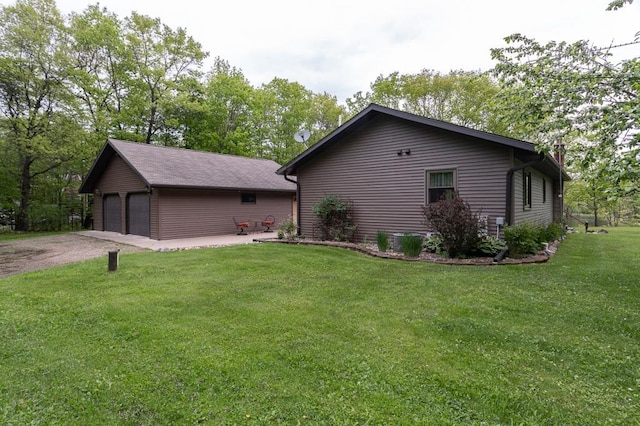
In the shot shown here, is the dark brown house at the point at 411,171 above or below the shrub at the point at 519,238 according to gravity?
above

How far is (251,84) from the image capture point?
29.6 metres

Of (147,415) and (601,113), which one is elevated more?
(601,113)

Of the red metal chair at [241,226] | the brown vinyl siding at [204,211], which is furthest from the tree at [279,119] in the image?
the red metal chair at [241,226]

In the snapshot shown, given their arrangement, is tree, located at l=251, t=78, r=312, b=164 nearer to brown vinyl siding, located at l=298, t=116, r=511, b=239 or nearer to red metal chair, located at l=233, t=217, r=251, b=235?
red metal chair, located at l=233, t=217, r=251, b=235

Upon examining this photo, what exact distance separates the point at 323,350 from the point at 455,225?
499 cm

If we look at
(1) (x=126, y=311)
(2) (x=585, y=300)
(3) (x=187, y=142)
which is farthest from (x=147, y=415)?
(3) (x=187, y=142)

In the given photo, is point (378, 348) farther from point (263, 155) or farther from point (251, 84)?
point (251, 84)

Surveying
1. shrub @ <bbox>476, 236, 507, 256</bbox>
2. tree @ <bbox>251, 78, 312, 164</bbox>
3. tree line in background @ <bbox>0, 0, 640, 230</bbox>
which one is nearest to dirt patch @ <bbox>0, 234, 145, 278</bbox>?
tree line in background @ <bbox>0, 0, 640, 230</bbox>

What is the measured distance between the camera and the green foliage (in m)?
10.2

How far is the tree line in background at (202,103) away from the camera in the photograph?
193 inches

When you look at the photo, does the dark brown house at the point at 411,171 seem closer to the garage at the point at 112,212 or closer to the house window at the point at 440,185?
the house window at the point at 440,185

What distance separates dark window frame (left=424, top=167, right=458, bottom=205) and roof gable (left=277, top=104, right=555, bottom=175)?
1019 mm

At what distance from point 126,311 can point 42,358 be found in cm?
110

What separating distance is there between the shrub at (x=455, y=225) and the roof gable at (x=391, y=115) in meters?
1.68
